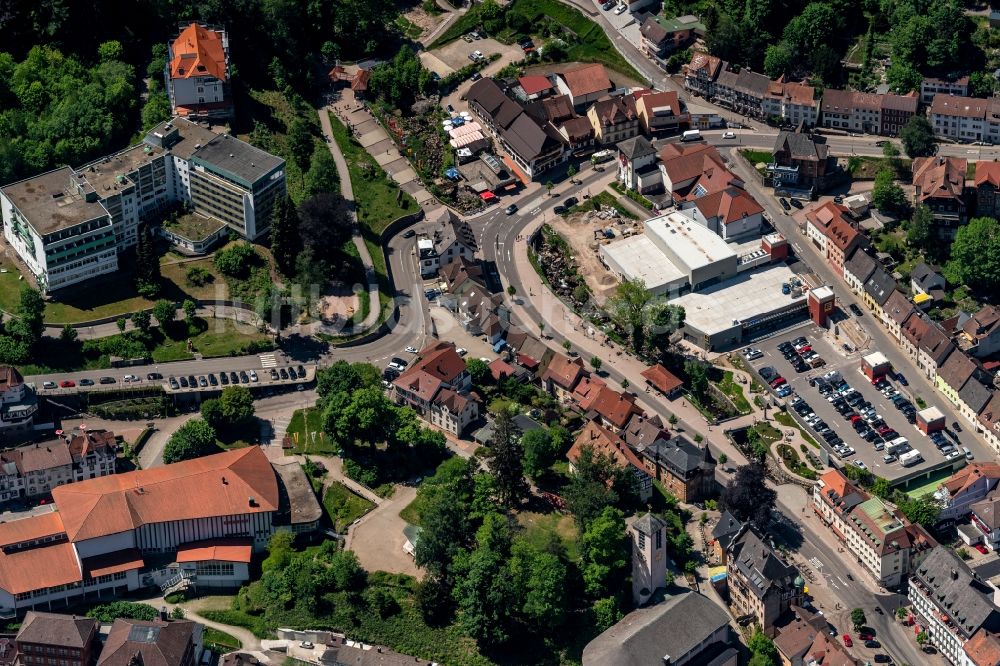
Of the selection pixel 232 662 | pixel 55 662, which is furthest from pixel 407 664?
pixel 55 662

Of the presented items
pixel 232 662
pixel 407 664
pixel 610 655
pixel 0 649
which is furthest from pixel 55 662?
pixel 610 655

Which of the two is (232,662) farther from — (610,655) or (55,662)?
(610,655)

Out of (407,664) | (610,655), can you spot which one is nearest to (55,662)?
(407,664)

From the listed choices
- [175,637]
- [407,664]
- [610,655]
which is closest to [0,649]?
[175,637]

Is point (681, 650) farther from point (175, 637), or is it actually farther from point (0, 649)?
point (0, 649)

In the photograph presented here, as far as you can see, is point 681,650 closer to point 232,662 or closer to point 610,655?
point 610,655

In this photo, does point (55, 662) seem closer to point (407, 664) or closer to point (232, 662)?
point (232, 662)
